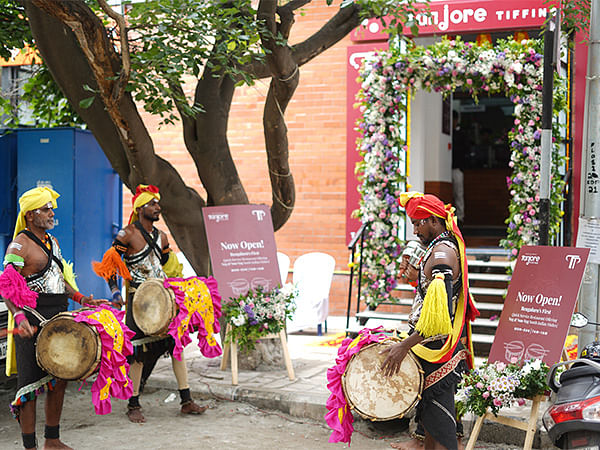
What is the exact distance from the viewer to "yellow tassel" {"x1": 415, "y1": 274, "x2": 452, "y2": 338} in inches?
164

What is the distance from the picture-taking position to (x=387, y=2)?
23.2 feet

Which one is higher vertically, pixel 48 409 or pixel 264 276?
pixel 264 276

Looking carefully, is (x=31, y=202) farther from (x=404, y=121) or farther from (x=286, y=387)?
(x=404, y=121)

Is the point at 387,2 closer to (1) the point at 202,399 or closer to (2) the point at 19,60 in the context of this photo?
(1) the point at 202,399

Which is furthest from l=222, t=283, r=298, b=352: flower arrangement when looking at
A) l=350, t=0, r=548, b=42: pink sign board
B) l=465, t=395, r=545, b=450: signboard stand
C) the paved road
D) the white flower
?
l=350, t=0, r=548, b=42: pink sign board

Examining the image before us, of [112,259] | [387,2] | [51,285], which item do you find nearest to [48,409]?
[51,285]

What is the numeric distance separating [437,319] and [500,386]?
110 centimetres

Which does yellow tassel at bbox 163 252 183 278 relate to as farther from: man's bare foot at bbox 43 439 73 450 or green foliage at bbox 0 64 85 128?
green foliage at bbox 0 64 85 128

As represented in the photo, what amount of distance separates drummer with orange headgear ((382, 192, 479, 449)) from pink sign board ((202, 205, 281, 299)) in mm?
3341

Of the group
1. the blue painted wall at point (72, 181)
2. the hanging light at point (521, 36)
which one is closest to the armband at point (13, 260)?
the blue painted wall at point (72, 181)

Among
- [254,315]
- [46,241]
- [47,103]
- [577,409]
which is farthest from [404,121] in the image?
[577,409]

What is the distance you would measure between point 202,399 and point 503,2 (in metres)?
6.52

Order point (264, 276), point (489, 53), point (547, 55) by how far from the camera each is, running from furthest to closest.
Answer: point (489, 53) → point (264, 276) → point (547, 55)

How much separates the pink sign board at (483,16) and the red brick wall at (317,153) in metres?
1.50
